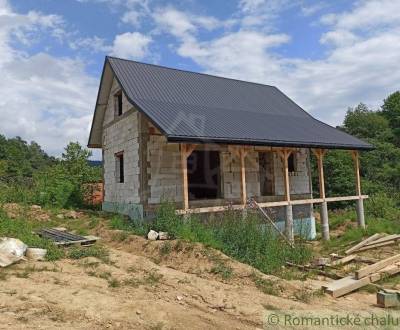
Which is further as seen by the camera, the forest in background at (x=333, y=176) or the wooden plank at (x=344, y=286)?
the forest in background at (x=333, y=176)

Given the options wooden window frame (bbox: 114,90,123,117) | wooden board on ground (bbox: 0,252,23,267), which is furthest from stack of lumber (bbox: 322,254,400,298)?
wooden window frame (bbox: 114,90,123,117)

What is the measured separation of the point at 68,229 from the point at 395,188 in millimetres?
24091

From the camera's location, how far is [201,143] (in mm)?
9656

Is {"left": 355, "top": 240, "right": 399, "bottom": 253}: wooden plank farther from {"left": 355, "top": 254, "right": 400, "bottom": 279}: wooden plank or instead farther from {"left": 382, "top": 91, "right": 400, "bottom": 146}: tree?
{"left": 382, "top": 91, "right": 400, "bottom": 146}: tree

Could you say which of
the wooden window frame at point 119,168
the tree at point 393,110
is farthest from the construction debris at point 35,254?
the tree at point 393,110

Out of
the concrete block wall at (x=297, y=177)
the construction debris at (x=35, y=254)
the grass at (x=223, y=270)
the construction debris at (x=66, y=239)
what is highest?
the concrete block wall at (x=297, y=177)

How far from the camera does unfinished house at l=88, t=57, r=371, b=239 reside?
10516 mm

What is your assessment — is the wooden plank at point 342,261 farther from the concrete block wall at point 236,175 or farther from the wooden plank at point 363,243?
the concrete block wall at point 236,175

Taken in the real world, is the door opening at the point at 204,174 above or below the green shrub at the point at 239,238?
above

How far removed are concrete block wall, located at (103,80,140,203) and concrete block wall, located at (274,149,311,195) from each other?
5266 millimetres

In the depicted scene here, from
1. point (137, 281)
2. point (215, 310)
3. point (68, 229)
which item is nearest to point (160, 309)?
point (215, 310)

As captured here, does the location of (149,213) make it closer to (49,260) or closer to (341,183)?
(49,260)

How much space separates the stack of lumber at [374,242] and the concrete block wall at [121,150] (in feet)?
20.9

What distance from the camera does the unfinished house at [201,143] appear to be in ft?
34.5
